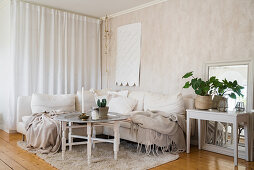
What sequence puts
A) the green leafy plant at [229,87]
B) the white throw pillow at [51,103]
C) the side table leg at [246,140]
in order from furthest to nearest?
the white throw pillow at [51,103] → the green leafy plant at [229,87] → the side table leg at [246,140]

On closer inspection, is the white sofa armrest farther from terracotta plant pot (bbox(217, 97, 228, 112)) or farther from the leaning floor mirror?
terracotta plant pot (bbox(217, 97, 228, 112))

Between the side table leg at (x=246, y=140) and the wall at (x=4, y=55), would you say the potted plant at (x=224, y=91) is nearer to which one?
the side table leg at (x=246, y=140)

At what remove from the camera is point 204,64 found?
12.6ft

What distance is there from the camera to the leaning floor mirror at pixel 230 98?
3273mm

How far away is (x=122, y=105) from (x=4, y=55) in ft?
8.78

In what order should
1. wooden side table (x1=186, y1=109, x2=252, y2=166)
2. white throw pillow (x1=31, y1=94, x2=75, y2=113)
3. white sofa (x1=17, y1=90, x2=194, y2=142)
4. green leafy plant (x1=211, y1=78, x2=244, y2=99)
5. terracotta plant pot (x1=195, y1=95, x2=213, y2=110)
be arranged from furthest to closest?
1. white throw pillow (x1=31, y1=94, x2=75, y2=113)
2. white sofa (x1=17, y1=90, x2=194, y2=142)
3. terracotta plant pot (x1=195, y1=95, x2=213, y2=110)
4. green leafy plant (x1=211, y1=78, x2=244, y2=99)
5. wooden side table (x1=186, y1=109, x2=252, y2=166)

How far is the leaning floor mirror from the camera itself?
3.27 m

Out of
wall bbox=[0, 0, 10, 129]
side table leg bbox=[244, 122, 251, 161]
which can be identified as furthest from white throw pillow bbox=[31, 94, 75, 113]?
side table leg bbox=[244, 122, 251, 161]

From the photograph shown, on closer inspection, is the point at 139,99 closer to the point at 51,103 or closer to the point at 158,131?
the point at 158,131

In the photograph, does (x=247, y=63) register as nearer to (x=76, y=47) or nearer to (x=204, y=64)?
(x=204, y=64)

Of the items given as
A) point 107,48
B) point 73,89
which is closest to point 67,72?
point 73,89

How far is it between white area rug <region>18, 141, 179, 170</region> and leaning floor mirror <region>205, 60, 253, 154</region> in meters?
0.74

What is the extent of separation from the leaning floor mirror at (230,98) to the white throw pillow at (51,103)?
244 centimetres

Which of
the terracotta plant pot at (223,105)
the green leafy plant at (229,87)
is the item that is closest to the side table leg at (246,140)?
the terracotta plant pot at (223,105)
